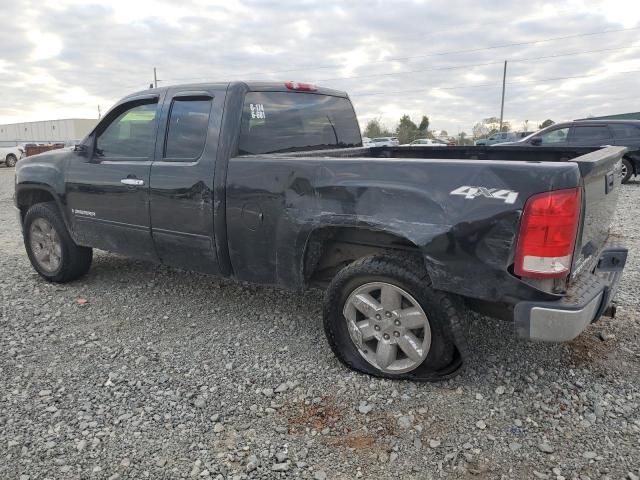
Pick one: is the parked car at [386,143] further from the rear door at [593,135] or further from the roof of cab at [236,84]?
the rear door at [593,135]

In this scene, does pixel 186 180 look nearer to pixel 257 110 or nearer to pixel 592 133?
pixel 257 110

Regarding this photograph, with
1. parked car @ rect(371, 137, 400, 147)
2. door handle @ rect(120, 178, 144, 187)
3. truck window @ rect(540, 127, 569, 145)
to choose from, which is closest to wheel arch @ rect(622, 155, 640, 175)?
truck window @ rect(540, 127, 569, 145)

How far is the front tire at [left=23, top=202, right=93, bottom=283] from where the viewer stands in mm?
4918

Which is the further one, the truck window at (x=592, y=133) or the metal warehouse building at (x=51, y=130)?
the metal warehouse building at (x=51, y=130)

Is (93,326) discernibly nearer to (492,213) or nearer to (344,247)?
(344,247)

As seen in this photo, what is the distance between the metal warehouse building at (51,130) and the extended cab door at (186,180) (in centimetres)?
6101

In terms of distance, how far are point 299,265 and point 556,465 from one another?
180cm

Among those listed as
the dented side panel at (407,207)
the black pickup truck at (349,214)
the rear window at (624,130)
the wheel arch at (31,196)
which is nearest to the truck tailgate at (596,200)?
the black pickup truck at (349,214)

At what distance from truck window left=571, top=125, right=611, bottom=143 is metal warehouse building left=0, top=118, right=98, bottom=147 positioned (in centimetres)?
5743

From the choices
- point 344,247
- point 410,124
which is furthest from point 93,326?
point 410,124

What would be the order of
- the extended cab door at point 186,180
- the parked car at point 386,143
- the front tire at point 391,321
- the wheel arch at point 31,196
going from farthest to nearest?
the parked car at point 386,143
the wheel arch at point 31,196
the extended cab door at point 186,180
the front tire at point 391,321

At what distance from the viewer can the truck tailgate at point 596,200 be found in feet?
8.63

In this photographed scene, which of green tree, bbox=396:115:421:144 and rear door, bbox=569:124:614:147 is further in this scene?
green tree, bbox=396:115:421:144

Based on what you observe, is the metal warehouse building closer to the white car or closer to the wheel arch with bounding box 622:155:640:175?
the white car
